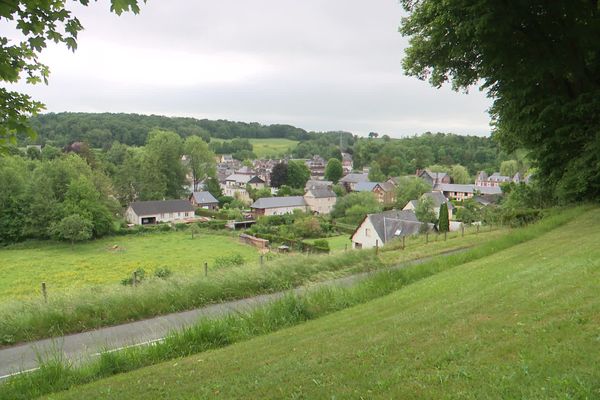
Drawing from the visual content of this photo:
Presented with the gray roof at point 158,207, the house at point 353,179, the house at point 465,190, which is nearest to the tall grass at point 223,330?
the gray roof at point 158,207

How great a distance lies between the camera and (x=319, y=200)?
81.8m

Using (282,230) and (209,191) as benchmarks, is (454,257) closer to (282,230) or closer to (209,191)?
(282,230)

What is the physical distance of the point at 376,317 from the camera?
8.26 metres

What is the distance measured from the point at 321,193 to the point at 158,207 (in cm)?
2860

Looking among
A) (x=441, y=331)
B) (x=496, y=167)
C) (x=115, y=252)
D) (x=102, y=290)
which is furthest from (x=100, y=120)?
(x=441, y=331)

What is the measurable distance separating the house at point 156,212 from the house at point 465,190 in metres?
51.9

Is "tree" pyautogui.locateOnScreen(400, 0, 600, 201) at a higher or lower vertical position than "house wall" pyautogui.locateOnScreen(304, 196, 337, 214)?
higher

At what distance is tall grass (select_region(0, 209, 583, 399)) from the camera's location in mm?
7059

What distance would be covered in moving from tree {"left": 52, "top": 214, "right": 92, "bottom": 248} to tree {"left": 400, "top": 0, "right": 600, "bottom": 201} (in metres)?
46.0

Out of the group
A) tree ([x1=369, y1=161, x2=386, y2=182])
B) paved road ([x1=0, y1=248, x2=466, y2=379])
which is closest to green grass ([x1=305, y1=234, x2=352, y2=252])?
paved road ([x1=0, y1=248, x2=466, y2=379])

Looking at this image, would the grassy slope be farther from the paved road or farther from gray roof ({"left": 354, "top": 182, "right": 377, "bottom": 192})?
gray roof ({"left": 354, "top": 182, "right": 377, "bottom": 192})

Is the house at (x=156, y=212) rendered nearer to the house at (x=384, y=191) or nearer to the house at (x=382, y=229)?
the house at (x=382, y=229)

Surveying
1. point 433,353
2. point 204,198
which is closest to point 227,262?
point 433,353

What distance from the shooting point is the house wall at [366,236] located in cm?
4131
